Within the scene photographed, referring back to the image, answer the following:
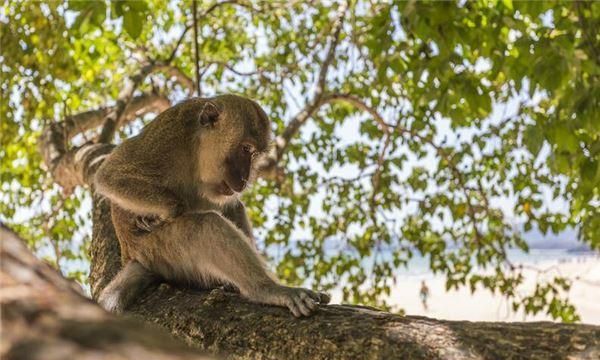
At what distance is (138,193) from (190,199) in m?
0.42

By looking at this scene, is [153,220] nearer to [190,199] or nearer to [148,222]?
[148,222]

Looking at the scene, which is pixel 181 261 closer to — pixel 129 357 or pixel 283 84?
pixel 129 357

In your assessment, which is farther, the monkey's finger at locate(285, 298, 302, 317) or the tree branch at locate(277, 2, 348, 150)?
the tree branch at locate(277, 2, 348, 150)

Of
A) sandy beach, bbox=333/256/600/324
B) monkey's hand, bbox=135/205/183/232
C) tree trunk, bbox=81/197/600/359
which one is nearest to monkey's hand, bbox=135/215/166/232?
monkey's hand, bbox=135/205/183/232

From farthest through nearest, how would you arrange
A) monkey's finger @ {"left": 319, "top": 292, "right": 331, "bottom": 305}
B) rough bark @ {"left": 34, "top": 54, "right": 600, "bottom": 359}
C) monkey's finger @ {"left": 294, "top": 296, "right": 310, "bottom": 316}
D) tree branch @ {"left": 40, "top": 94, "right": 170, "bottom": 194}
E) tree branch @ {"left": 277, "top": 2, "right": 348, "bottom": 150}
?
tree branch @ {"left": 277, "top": 2, "right": 348, "bottom": 150} → tree branch @ {"left": 40, "top": 94, "right": 170, "bottom": 194} → monkey's finger @ {"left": 319, "top": 292, "right": 331, "bottom": 305} → monkey's finger @ {"left": 294, "top": 296, "right": 310, "bottom": 316} → rough bark @ {"left": 34, "top": 54, "right": 600, "bottom": 359}

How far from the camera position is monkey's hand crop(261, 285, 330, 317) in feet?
7.91

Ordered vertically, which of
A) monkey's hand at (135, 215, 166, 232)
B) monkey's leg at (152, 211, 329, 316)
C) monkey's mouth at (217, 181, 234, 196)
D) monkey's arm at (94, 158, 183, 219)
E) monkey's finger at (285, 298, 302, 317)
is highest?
monkey's mouth at (217, 181, 234, 196)

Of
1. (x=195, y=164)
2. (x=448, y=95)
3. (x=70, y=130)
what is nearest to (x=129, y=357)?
(x=195, y=164)

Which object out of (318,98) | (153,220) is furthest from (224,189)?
(318,98)

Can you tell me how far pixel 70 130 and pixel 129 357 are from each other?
242 inches

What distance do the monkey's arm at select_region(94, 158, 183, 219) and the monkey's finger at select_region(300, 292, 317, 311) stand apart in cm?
127

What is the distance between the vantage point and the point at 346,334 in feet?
6.68

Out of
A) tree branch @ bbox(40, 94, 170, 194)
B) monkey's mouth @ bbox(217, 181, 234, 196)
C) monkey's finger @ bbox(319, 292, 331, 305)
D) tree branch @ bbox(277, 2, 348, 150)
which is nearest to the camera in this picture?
monkey's finger @ bbox(319, 292, 331, 305)

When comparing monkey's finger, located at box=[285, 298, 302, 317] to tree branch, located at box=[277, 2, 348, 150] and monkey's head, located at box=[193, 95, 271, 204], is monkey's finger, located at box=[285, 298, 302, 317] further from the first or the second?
tree branch, located at box=[277, 2, 348, 150]
